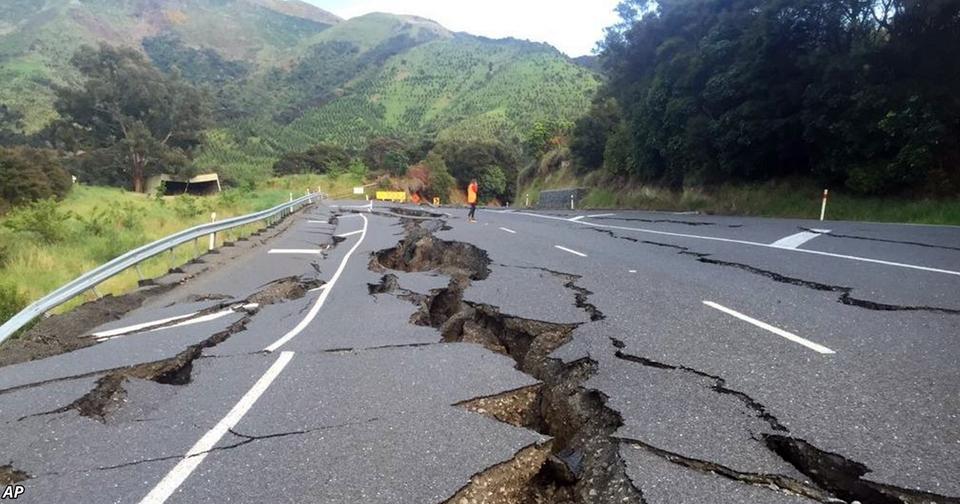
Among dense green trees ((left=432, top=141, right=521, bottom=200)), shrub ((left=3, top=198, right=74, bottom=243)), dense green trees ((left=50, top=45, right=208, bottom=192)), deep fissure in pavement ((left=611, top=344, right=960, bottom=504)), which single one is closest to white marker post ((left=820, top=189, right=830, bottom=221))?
deep fissure in pavement ((left=611, top=344, right=960, bottom=504))

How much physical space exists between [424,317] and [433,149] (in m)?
77.1

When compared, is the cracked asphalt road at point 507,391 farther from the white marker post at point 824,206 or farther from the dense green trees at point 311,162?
the dense green trees at point 311,162

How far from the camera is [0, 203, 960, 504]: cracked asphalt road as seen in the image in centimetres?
326

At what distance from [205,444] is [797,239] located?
40.5ft

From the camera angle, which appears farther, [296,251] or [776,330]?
[296,251]

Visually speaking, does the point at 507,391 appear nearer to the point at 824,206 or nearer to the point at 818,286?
the point at 818,286

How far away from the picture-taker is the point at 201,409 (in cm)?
448

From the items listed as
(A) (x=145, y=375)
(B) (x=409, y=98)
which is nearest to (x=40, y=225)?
(A) (x=145, y=375)

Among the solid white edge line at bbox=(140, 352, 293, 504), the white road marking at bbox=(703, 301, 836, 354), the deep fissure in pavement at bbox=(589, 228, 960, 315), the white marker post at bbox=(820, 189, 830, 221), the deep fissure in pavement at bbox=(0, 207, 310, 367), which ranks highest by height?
the white marker post at bbox=(820, 189, 830, 221)

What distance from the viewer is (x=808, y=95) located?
19.5m

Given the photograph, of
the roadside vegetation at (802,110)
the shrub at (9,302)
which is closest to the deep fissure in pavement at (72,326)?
the shrub at (9,302)

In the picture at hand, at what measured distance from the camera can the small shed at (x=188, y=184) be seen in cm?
6084

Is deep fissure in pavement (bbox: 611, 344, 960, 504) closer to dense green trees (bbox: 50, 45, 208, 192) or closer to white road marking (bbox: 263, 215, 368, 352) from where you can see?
white road marking (bbox: 263, 215, 368, 352)

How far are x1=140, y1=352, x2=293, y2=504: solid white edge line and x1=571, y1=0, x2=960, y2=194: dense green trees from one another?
19.3 meters
